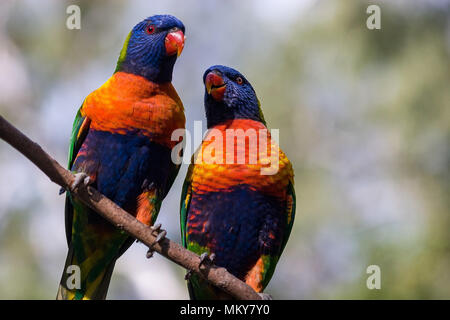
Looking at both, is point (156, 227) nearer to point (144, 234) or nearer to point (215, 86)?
point (144, 234)

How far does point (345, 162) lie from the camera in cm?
1225

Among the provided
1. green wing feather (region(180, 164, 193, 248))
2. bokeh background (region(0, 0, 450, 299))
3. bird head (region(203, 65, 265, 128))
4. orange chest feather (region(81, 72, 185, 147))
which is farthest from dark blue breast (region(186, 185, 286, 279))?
bokeh background (region(0, 0, 450, 299))

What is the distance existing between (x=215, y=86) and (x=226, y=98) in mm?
143

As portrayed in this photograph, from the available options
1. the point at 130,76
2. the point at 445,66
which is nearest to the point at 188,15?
the point at 445,66

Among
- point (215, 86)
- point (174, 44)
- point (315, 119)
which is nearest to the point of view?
point (174, 44)

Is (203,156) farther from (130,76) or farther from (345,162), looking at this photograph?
(345,162)

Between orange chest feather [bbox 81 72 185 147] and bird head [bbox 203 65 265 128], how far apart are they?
56cm

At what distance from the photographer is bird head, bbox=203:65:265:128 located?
15.4 ft

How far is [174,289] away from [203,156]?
556 cm

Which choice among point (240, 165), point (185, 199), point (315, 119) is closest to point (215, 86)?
point (240, 165)

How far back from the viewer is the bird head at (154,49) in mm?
4352

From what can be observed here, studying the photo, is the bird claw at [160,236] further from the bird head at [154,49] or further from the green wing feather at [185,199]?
the bird head at [154,49]

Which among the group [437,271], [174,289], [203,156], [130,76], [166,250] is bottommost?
[174,289]

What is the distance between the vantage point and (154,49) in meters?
4.40
